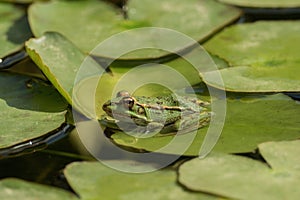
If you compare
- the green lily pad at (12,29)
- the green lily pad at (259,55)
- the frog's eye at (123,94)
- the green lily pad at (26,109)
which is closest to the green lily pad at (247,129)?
the green lily pad at (259,55)

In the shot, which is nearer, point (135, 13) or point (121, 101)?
point (121, 101)

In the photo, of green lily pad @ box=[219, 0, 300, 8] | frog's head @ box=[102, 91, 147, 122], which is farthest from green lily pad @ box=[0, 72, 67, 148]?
green lily pad @ box=[219, 0, 300, 8]

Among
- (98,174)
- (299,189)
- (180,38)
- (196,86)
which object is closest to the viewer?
(299,189)

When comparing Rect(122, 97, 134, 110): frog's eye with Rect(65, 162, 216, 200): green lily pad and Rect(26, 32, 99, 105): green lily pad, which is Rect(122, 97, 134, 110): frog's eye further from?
Rect(65, 162, 216, 200): green lily pad

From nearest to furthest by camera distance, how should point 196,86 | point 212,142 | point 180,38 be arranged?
point 212,142 < point 196,86 < point 180,38

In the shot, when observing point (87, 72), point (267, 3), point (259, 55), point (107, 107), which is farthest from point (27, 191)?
point (267, 3)

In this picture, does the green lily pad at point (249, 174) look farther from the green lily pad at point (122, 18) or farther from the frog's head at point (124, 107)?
the green lily pad at point (122, 18)

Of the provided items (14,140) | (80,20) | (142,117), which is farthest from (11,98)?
(80,20)

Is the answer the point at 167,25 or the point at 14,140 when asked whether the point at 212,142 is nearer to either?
the point at 14,140
